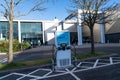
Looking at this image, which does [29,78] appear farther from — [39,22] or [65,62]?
[39,22]

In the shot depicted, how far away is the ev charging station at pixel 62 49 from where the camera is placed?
12.9 metres

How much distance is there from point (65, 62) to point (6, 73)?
3447mm

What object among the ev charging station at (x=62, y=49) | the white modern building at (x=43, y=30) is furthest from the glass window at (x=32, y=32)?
the ev charging station at (x=62, y=49)

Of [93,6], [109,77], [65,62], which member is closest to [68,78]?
[109,77]

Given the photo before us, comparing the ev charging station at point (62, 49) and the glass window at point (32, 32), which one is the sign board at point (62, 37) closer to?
the ev charging station at point (62, 49)

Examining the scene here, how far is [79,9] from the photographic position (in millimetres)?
20141

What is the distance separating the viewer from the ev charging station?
42.3ft

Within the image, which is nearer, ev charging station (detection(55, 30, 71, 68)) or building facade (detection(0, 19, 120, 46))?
ev charging station (detection(55, 30, 71, 68))

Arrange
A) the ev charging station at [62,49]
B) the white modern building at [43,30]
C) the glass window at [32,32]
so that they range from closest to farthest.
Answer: the ev charging station at [62,49]
the white modern building at [43,30]
the glass window at [32,32]

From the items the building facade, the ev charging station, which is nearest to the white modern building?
the building facade

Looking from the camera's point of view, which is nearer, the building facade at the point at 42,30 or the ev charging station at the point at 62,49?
the ev charging station at the point at 62,49

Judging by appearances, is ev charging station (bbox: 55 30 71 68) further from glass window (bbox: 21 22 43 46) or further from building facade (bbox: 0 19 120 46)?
glass window (bbox: 21 22 43 46)

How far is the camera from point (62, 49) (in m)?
13.0

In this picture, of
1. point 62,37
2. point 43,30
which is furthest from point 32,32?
point 62,37
